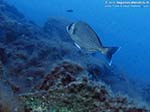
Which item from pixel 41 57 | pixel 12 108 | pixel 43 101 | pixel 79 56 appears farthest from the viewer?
pixel 79 56

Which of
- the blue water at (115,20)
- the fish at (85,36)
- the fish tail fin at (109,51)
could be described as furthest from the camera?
the blue water at (115,20)

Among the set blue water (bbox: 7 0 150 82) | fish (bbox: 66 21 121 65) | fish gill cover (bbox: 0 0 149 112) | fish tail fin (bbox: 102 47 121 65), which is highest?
fish (bbox: 66 21 121 65)


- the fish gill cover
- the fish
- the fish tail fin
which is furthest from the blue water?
the fish tail fin

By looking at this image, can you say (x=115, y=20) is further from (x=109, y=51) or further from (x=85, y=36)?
(x=109, y=51)

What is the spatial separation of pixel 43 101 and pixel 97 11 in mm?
44733

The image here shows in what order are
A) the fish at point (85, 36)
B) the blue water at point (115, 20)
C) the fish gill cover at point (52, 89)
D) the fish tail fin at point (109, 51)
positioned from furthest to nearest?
the blue water at point (115, 20) → the fish at point (85, 36) → the fish tail fin at point (109, 51) → the fish gill cover at point (52, 89)

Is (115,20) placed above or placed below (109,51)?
below

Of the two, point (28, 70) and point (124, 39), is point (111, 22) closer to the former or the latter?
point (124, 39)

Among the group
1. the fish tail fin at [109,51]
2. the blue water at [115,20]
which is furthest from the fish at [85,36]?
the blue water at [115,20]

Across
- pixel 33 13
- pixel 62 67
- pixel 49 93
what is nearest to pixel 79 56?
pixel 62 67

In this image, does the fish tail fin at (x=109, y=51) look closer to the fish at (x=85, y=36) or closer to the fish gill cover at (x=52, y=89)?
the fish at (x=85, y=36)

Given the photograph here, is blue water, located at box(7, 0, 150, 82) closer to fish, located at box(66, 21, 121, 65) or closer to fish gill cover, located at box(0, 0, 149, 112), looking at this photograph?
fish gill cover, located at box(0, 0, 149, 112)

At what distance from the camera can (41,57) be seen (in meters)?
6.72

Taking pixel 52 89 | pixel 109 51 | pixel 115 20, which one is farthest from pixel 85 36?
pixel 115 20
